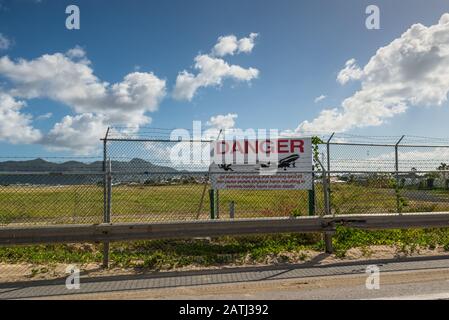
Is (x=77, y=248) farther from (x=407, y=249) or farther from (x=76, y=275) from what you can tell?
(x=407, y=249)

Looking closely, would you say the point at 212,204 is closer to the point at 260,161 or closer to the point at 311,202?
the point at 260,161

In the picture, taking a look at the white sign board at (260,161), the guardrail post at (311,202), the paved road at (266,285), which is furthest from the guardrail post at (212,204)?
the paved road at (266,285)

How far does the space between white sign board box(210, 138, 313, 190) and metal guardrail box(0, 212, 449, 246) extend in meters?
2.93

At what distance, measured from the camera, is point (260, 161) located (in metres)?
12.6

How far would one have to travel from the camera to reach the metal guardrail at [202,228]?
7770mm

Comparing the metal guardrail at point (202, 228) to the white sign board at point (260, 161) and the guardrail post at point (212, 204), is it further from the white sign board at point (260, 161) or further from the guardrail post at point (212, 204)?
the guardrail post at point (212, 204)

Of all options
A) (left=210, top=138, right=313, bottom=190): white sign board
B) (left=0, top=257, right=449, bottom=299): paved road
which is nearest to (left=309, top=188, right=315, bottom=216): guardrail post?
(left=210, top=138, right=313, bottom=190): white sign board

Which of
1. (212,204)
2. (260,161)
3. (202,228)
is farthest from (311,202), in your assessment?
(202,228)

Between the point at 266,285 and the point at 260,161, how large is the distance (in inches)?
241

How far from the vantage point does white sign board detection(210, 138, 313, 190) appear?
12.2m

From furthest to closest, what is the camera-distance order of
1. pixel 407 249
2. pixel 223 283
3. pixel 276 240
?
pixel 276 240, pixel 407 249, pixel 223 283

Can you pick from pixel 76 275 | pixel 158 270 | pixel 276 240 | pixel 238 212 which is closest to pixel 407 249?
pixel 276 240
